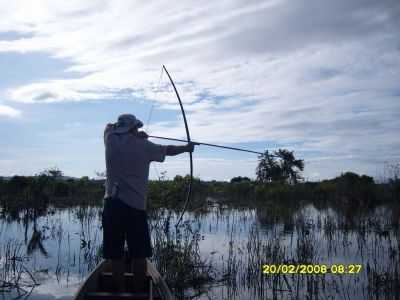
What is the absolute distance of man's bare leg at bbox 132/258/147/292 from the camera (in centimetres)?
420

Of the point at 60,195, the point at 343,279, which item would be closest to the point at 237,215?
the point at 343,279

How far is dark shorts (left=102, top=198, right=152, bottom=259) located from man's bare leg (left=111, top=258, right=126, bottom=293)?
9cm

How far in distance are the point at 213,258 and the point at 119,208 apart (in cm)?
511

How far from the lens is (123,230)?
4.05 meters

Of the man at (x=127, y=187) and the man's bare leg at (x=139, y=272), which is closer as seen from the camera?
the man at (x=127, y=187)

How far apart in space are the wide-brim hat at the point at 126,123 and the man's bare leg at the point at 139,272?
129 cm

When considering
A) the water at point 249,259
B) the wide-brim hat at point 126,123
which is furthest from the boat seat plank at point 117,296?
the water at point 249,259

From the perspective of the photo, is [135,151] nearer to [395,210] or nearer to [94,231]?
[94,231]

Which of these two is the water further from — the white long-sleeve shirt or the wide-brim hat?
the wide-brim hat

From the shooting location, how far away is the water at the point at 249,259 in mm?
6336

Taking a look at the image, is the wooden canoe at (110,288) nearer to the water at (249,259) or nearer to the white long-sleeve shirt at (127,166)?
the white long-sleeve shirt at (127,166)

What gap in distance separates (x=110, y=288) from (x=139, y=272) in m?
0.58

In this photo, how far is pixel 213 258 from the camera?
866 centimetres

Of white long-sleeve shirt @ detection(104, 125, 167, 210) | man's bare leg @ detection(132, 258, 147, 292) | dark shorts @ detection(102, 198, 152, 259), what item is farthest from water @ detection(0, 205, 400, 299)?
white long-sleeve shirt @ detection(104, 125, 167, 210)
